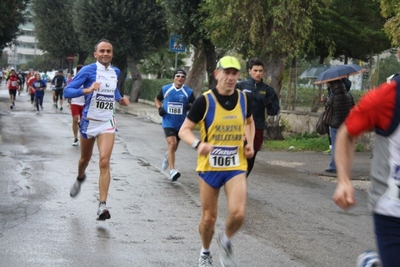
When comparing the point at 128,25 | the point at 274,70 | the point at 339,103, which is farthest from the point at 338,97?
the point at 128,25

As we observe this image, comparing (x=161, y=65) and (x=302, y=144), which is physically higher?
(x=161, y=65)

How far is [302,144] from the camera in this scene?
19.3 metres

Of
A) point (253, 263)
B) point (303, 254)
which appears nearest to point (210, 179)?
point (253, 263)

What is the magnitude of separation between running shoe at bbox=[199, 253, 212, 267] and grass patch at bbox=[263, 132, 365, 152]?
12.1 m

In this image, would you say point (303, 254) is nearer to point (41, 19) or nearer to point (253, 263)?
point (253, 263)

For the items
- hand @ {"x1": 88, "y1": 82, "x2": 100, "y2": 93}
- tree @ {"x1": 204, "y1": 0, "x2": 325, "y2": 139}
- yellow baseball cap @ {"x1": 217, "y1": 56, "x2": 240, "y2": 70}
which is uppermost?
tree @ {"x1": 204, "y1": 0, "x2": 325, "y2": 139}

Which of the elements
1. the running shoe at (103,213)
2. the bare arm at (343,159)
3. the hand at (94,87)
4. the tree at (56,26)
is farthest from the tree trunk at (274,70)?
the tree at (56,26)

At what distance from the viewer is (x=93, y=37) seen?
4400cm

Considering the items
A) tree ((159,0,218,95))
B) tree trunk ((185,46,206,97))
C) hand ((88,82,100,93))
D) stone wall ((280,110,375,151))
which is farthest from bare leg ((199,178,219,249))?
tree trunk ((185,46,206,97))

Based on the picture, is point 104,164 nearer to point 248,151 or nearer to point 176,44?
point 248,151

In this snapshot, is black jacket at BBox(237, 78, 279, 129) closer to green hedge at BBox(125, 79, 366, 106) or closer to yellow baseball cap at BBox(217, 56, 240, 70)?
yellow baseball cap at BBox(217, 56, 240, 70)

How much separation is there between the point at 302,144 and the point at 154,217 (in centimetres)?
1084

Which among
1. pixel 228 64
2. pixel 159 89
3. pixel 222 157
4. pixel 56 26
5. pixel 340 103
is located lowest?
pixel 159 89

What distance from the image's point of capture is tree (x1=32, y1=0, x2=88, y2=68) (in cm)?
6091
